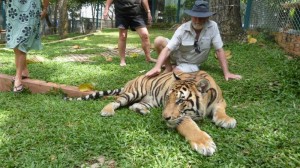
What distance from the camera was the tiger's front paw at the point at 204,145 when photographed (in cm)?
285

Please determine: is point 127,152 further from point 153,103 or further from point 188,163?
point 153,103

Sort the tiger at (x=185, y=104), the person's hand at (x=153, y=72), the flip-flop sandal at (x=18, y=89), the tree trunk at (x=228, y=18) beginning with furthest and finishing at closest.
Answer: the tree trunk at (x=228, y=18)
the flip-flop sandal at (x=18, y=89)
the person's hand at (x=153, y=72)
the tiger at (x=185, y=104)

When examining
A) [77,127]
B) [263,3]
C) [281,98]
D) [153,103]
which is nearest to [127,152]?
[77,127]

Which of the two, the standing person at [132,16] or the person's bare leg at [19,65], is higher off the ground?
the standing person at [132,16]

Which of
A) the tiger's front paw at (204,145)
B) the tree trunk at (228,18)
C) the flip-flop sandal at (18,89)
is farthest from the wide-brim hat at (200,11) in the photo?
the tree trunk at (228,18)

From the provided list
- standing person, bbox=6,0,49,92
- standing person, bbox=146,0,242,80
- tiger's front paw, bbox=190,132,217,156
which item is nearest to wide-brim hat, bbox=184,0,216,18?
standing person, bbox=146,0,242,80

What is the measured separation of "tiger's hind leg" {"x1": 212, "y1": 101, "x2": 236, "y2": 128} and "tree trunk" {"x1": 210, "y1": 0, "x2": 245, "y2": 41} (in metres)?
4.54

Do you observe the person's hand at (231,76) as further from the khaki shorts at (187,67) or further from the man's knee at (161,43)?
the man's knee at (161,43)

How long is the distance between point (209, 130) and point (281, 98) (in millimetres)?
1498

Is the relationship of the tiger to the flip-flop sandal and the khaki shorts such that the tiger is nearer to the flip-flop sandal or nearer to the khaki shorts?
the khaki shorts

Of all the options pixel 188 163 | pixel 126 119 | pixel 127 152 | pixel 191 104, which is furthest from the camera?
pixel 126 119

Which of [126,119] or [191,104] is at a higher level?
[191,104]

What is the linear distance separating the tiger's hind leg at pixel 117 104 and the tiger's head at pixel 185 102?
0.86 meters

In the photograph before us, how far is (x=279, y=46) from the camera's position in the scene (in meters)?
7.43
